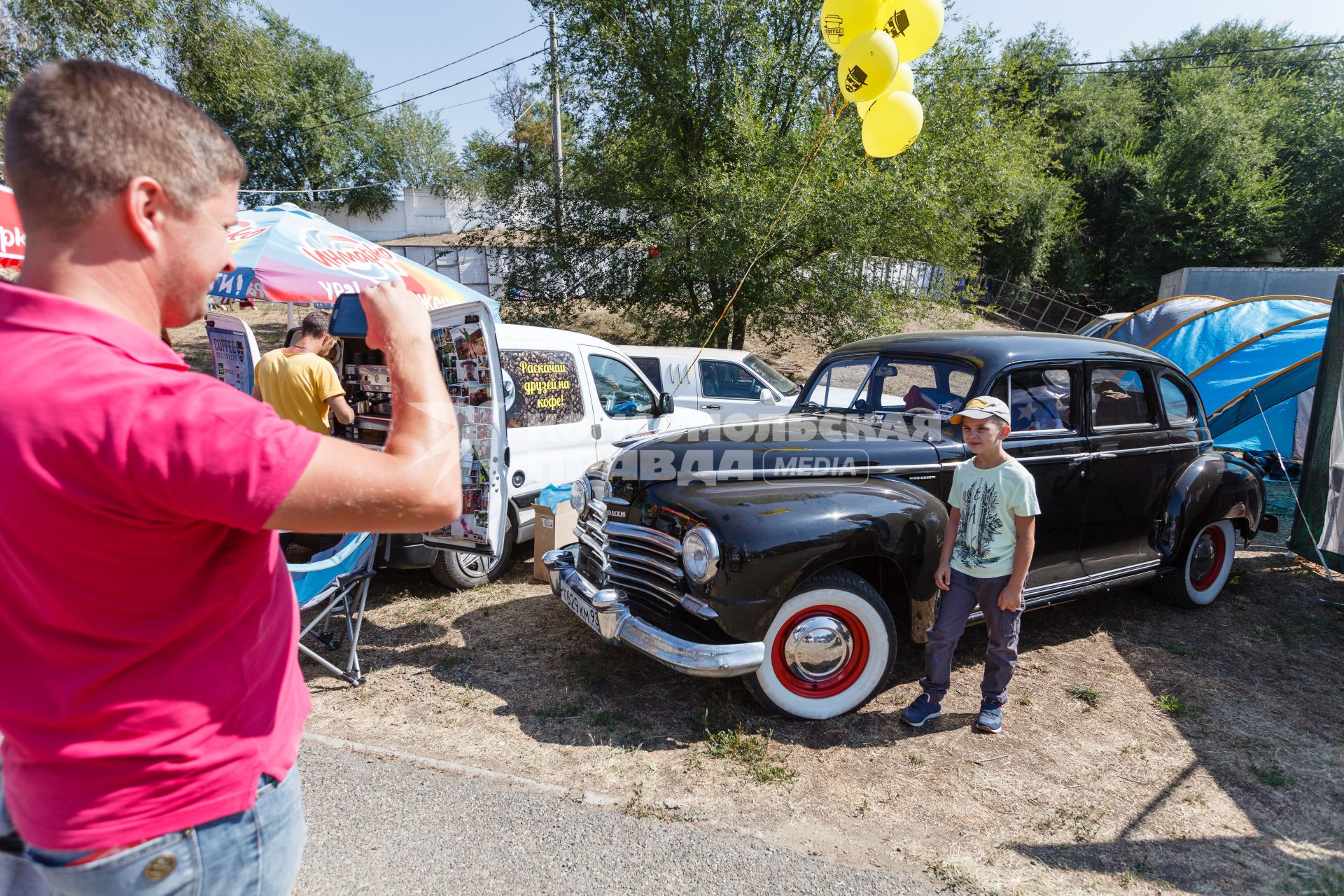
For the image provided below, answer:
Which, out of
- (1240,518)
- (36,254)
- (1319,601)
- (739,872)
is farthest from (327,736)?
(1319,601)

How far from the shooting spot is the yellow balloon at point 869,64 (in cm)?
653

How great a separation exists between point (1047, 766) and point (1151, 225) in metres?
30.0

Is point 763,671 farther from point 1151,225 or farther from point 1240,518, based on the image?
point 1151,225

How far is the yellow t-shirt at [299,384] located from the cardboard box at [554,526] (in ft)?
5.37

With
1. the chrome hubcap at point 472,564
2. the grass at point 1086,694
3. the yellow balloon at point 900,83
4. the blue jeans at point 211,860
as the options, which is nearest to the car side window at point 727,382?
the yellow balloon at point 900,83

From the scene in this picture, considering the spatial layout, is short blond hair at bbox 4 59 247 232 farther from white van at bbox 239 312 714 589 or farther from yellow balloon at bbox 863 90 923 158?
yellow balloon at bbox 863 90 923 158

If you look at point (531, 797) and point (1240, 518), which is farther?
point (1240, 518)

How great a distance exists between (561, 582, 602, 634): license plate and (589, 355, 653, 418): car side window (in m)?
2.63

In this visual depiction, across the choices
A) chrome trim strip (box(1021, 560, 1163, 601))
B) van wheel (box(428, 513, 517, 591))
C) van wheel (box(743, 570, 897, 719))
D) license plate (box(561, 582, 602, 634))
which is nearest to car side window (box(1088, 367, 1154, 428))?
chrome trim strip (box(1021, 560, 1163, 601))

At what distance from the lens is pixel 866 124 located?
7.41 m

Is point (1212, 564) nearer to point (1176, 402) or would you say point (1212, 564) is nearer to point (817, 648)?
point (1176, 402)

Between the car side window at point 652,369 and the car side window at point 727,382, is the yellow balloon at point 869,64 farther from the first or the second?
the car side window at point 652,369

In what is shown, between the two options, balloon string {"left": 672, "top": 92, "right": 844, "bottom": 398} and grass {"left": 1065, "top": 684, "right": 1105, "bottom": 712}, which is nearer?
grass {"left": 1065, "top": 684, "right": 1105, "bottom": 712}

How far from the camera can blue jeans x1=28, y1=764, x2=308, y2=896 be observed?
1006 millimetres
